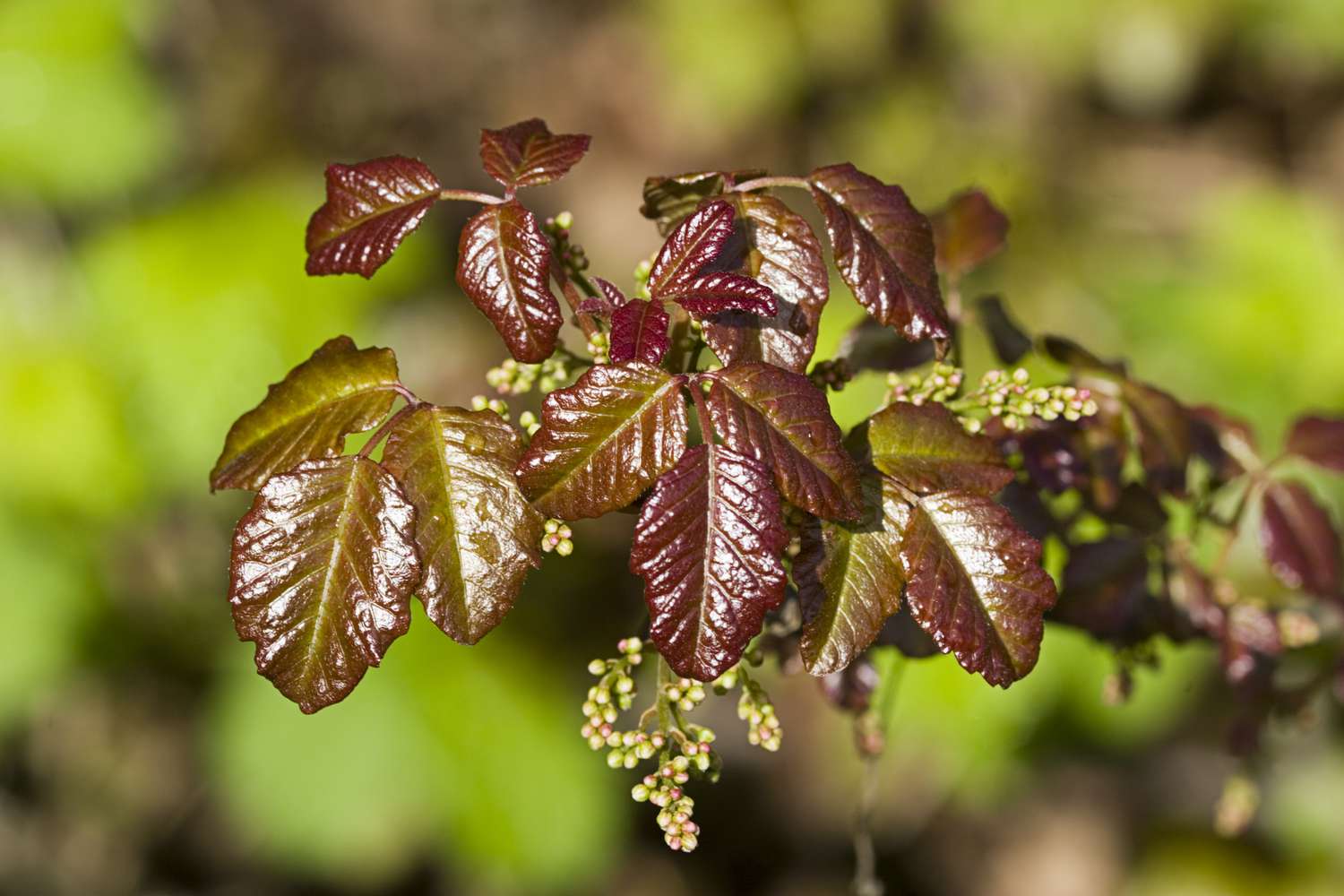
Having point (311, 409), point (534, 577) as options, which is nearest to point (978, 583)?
point (311, 409)

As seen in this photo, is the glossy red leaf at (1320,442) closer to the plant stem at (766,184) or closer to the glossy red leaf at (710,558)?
the plant stem at (766,184)

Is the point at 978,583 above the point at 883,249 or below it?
below

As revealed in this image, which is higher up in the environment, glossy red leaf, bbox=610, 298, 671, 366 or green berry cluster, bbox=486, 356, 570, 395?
glossy red leaf, bbox=610, 298, 671, 366

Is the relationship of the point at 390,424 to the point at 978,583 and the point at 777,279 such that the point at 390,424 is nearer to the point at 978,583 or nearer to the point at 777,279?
the point at 777,279

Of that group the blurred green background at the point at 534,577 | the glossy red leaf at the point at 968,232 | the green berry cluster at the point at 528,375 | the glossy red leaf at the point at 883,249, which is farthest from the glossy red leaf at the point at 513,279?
the blurred green background at the point at 534,577

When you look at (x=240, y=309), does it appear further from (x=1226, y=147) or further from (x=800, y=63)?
(x=1226, y=147)

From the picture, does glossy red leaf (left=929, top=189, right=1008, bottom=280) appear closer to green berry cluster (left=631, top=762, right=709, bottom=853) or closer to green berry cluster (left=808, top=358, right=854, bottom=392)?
green berry cluster (left=808, top=358, right=854, bottom=392)

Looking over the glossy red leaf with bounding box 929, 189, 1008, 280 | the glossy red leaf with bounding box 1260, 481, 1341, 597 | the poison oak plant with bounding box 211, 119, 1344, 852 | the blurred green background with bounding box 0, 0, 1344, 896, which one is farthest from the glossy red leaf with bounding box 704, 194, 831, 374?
the blurred green background with bounding box 0, 0, 1344, 896
